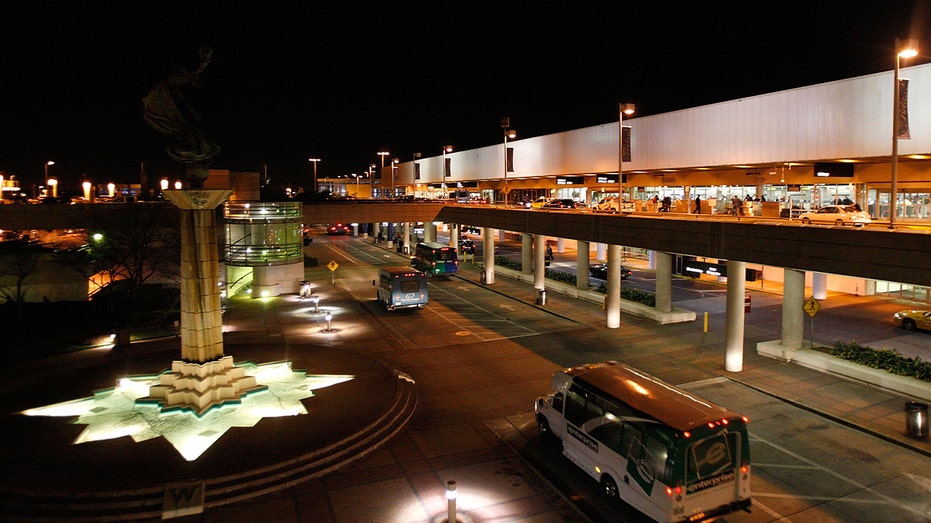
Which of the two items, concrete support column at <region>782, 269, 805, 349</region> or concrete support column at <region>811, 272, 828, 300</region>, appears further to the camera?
concrete support column at <region>811, 272, 828, 300</region>

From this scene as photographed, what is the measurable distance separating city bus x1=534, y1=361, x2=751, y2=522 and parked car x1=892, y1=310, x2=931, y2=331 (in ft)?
71.8

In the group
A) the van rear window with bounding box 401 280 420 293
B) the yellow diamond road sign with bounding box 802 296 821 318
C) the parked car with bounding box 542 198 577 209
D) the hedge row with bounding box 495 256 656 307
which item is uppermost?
Result: the parked car with bounding box 542 198 577 209

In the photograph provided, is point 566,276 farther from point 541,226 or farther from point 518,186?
point 518,186

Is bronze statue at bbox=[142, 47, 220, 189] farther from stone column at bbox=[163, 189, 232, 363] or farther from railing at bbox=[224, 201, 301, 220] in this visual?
railing at bbox=[224, 201, 301, 220]

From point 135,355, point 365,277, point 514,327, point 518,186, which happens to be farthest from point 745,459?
point 518,186

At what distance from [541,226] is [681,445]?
24.5 m

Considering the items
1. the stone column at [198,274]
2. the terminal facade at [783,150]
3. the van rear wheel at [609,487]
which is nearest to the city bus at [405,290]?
the terminal facade at [783,150]

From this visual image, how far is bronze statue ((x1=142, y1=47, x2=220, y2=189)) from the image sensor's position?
56.3 feet

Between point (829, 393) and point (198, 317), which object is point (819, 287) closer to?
point (829, 393)

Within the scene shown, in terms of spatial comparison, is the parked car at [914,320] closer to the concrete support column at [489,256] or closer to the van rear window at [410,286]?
the van rear window at [410,286]

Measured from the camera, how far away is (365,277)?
49.8 metres

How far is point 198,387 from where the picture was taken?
650 inches

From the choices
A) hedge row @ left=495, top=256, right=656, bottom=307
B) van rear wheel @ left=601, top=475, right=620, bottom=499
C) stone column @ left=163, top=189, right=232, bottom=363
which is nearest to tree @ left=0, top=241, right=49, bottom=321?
stone column @ left=163, top=189, right=232, bottom=363

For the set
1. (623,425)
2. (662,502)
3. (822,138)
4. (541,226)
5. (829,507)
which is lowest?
(829,507)
